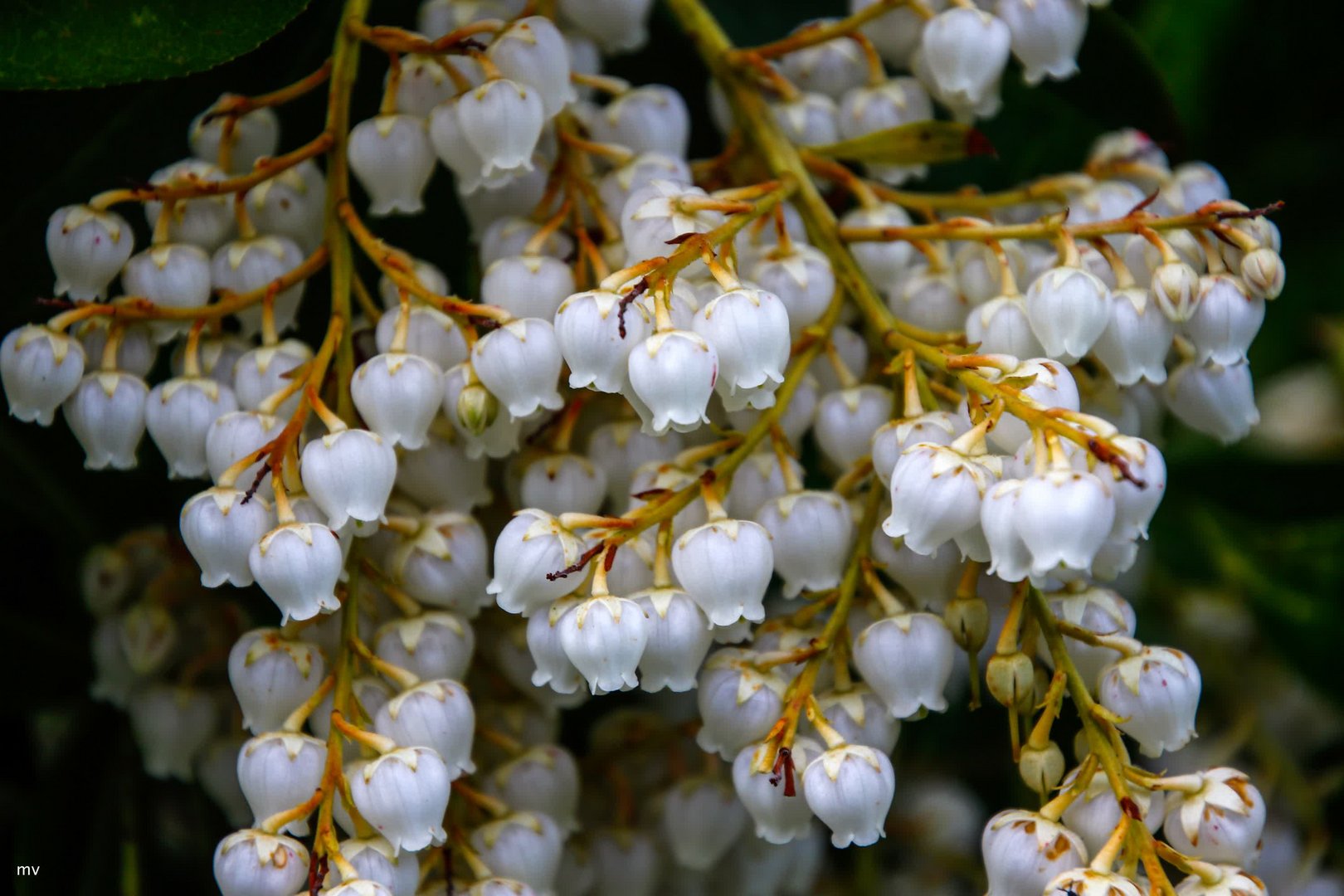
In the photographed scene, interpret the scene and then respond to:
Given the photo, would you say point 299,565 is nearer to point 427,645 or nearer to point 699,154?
point 427,645

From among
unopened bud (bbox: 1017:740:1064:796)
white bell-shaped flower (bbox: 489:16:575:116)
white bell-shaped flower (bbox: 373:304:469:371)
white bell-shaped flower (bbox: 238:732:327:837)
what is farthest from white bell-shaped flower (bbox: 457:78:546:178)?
unopened bud (bbox: 1017:740:1064:796)

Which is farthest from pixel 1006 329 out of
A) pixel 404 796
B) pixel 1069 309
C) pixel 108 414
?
pixel 108 414

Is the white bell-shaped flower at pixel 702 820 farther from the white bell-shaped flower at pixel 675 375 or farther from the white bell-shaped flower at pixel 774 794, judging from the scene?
the white bell-shaped flower at pixel 675 375

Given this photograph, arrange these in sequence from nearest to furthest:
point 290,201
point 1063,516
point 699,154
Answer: point 1063,516, point 290,201, point 699,154

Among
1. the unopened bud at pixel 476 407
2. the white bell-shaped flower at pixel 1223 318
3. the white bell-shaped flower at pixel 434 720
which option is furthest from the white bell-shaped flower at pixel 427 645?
the white bell-shaped flower at pixel 1223 318

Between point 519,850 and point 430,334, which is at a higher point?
point 430,334

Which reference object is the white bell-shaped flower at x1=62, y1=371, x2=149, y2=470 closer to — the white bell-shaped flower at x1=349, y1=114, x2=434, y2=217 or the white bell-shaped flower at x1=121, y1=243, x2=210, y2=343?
the white bell-shaped flower at x1=121, y1=243, x2=210, y2=343

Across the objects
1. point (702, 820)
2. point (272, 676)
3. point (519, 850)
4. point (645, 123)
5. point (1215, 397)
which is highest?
point (645, 123)

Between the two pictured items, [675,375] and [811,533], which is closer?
[675,375]
